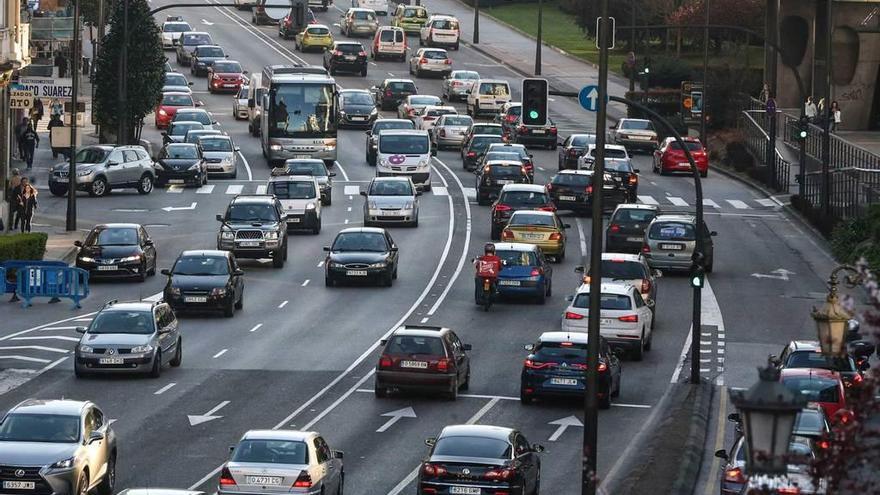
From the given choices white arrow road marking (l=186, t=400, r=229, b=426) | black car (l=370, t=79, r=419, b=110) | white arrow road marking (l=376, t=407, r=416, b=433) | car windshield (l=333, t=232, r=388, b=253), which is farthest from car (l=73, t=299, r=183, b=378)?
black car (l=370, t=79, r=419, b=110)

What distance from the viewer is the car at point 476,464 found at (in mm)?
25297

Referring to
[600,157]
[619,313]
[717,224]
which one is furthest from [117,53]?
[600,157]

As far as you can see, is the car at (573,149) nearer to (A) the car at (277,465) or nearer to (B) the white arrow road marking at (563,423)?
(B) the white arrow road marking at (563,423)

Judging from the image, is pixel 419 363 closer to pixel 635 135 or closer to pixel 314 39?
pixel 635 135

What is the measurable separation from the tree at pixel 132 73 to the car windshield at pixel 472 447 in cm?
4619

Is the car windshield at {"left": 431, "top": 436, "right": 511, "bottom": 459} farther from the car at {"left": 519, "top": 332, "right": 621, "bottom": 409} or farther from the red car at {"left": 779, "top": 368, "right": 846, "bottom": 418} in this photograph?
the car at {"left": 519, "top": 332, "right": 621, "bottom": 409}

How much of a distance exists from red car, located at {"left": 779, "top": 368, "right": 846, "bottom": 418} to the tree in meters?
42.6

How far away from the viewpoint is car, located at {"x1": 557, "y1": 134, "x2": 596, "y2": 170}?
70.4 metres

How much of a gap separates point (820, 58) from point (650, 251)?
3637 centimetres

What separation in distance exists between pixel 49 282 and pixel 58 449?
1968 cm

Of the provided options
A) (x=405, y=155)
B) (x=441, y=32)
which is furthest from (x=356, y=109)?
(x=441, y=32)

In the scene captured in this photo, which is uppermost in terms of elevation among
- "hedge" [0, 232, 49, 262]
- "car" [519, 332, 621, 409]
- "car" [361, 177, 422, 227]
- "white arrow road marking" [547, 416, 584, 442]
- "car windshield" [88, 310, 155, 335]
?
"car" [361, 177, 422, 227]

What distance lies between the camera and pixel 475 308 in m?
46.0

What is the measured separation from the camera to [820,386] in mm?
31438
